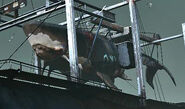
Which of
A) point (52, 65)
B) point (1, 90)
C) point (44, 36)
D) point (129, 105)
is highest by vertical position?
point (44, 36)

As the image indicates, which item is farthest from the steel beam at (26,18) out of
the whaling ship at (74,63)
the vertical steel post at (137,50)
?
the vertical steel post at (137,50)

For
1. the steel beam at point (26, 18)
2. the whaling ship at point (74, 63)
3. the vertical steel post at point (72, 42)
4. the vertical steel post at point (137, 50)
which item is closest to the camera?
the whaling ship at point (74, 63)

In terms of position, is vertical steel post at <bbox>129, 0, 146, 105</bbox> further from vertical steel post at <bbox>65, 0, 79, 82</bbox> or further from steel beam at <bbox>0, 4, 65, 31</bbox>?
steel beam at <bbox>0, 4, 65, 31</bbox>

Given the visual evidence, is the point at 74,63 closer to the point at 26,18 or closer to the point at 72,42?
the point at 72,42

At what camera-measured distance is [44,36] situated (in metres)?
34.0

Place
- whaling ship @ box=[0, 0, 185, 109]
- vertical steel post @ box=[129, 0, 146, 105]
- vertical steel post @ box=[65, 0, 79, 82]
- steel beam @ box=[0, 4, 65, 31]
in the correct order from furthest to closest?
vertical steel post @ box=[129, 0, 146, 105] < steel beam @ box=[0, 4, 65, 31] < vertical steel post @ box=[65, 0, 79, 82] < whaling ship @ box=[0, 0, 185, 109]

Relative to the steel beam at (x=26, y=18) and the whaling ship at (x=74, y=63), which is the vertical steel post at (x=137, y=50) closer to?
the whaling ship at (x=74, y=63)

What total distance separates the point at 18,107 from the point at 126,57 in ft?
67.7

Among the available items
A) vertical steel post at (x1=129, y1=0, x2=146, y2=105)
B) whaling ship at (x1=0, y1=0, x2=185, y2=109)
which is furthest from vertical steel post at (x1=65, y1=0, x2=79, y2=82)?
vertical steel post at (x1=129, y1=0, x2=146, y2=105)

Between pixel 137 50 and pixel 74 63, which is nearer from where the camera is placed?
pixel 74 63

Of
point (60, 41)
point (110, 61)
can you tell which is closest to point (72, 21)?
point (60, 41)

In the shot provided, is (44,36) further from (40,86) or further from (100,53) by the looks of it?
(40,86)

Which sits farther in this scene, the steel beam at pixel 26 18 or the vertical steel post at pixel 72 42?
the steel beam at pixel 26 18

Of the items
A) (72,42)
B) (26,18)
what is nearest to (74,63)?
(72,42)
